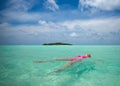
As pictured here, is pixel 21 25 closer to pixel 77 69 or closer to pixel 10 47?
pixel 10 47

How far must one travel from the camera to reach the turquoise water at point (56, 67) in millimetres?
2971

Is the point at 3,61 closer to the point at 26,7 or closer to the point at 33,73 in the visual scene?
the point at 33,73

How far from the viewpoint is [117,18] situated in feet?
9.65

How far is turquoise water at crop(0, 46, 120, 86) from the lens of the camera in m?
2.97

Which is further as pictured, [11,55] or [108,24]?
[11,55]

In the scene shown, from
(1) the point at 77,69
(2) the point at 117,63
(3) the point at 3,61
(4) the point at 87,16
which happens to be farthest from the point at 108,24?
(3) the point at 3,61

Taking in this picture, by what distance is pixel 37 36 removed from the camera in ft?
10.6

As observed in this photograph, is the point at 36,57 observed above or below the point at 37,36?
below

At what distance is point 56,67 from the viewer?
3.13m

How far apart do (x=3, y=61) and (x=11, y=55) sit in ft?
0.66

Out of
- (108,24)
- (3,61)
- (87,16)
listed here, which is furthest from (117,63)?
(3,61)

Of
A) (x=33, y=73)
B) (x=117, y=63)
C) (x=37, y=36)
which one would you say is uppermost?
(x=37, y=36)

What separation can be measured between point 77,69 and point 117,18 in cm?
115

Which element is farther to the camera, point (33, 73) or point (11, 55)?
point (11, 55)
